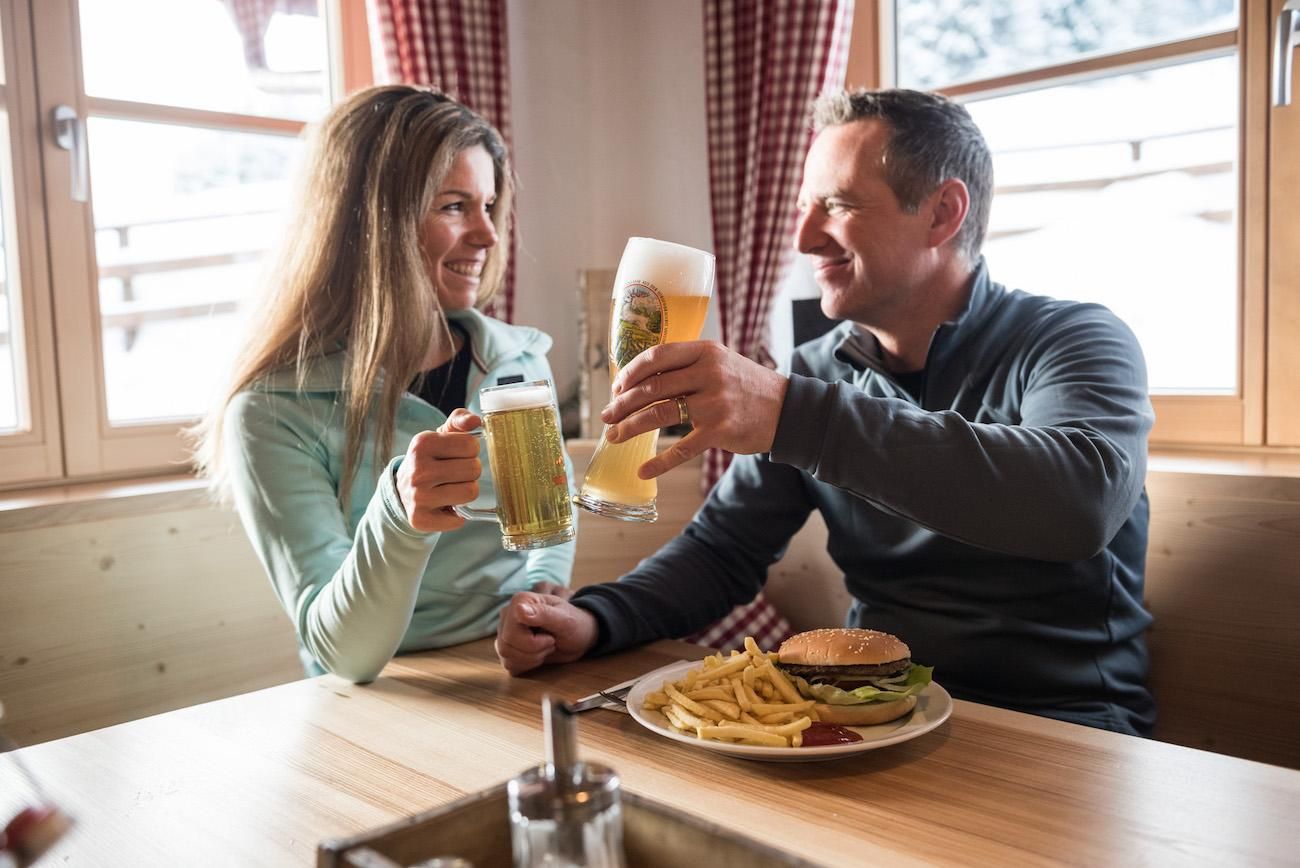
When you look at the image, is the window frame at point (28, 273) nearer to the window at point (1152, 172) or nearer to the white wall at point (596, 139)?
the white wall at point (596, 139)

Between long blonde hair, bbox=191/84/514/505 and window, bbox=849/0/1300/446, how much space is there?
177 cm

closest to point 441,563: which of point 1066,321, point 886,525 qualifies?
point 886,525

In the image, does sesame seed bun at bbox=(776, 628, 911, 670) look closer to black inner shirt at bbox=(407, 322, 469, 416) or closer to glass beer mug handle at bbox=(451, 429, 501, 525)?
glass beer mug handle at bbox=(451, 429, 501, 525)

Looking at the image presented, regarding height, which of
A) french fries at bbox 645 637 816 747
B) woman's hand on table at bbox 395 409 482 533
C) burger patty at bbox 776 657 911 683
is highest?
woman's hand on table at bbox 395 409 482 533

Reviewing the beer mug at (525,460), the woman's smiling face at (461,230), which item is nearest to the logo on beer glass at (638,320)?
the beer mug at (525,460)

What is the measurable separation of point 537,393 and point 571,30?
2.70 meters

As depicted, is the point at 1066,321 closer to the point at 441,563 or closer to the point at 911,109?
the point at 911,109

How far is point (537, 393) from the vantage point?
1.13 metres

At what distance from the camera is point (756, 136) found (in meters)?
3.11

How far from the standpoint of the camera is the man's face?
5.74ft

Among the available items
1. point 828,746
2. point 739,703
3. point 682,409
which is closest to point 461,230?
point 682,409

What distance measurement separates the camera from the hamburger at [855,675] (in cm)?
102

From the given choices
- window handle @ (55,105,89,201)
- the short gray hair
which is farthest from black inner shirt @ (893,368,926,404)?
window handle @ (55,105,89,201)

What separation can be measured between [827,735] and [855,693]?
0.05 metres
